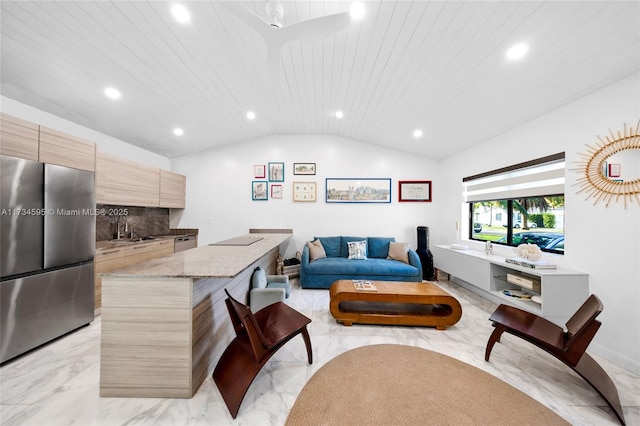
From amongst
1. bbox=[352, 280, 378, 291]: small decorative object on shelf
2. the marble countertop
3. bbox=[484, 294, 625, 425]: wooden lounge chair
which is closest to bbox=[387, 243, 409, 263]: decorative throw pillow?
bbox=[352, 280, 378, 291]: small decorative object on shelf

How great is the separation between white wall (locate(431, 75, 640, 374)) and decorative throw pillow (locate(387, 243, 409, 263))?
1890 millimetres

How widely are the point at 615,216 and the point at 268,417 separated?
129 inches

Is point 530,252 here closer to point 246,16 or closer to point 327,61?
point 327,61

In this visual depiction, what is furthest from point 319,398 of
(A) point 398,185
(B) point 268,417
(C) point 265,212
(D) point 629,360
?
(A) point 398,185

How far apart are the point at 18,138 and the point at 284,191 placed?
329 centimetres

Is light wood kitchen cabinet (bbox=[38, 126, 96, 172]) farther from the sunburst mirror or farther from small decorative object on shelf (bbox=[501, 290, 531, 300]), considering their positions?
the sunburst mirror

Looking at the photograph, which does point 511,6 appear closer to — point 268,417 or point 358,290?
point 358,290

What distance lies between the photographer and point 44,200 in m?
2.02

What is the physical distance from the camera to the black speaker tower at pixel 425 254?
13.5 feet

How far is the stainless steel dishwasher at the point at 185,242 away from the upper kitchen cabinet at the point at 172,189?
656 mm

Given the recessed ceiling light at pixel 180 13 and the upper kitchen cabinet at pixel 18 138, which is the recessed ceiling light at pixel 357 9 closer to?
the recessed ceiling light at pixel 180 13

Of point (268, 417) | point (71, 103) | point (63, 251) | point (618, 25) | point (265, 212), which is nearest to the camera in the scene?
point (268, 417)

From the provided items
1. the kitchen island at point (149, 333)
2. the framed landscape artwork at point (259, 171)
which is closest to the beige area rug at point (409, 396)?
the kitchen island at point (149, 333)

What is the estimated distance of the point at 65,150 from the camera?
2.24 meters
